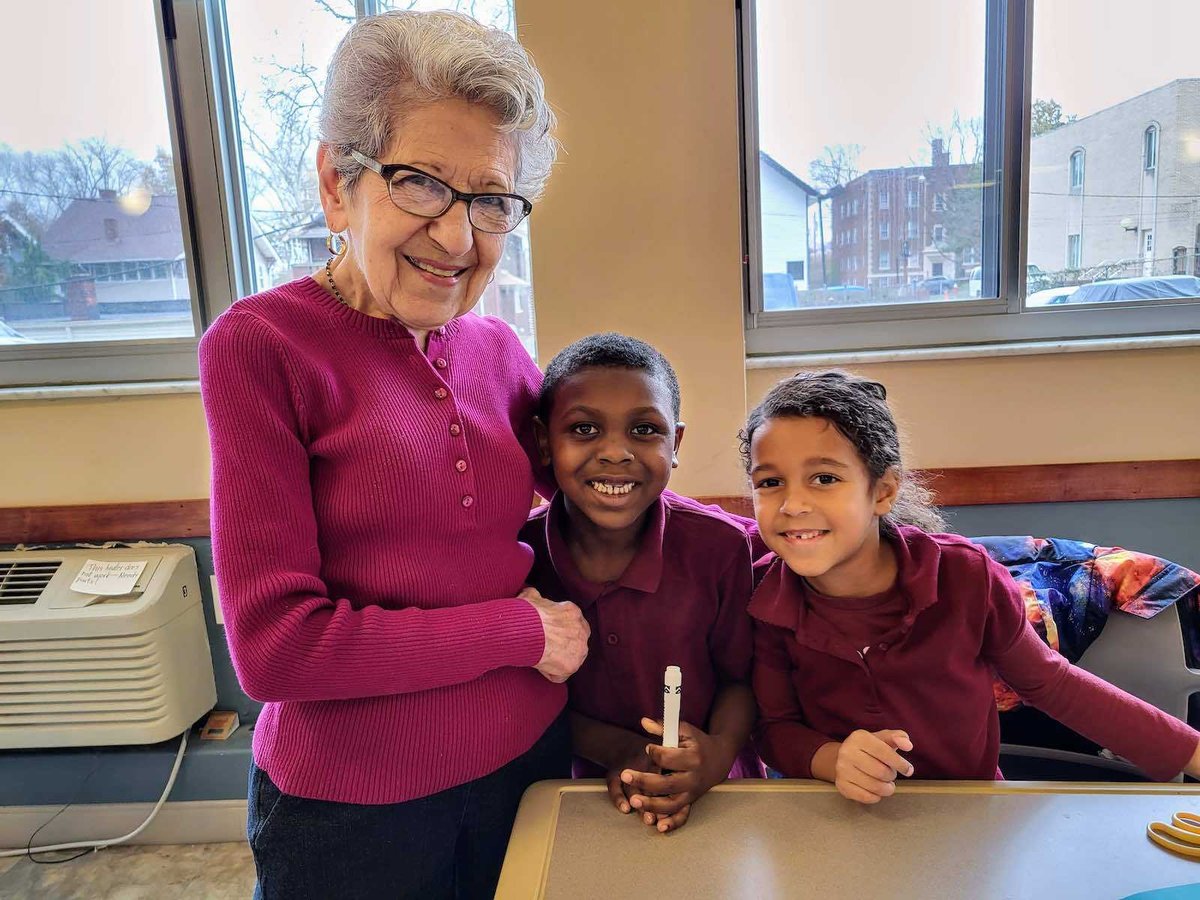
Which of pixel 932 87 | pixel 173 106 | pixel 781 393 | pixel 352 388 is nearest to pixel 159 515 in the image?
pixel 173 106

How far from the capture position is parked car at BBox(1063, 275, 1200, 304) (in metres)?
1.99

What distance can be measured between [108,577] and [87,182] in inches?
42.3

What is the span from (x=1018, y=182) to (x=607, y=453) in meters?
1.58

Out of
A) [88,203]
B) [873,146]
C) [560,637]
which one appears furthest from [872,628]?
[88,203]

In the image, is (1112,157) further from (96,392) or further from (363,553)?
(96,392)

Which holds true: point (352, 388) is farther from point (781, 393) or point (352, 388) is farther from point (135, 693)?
point (135, 693)

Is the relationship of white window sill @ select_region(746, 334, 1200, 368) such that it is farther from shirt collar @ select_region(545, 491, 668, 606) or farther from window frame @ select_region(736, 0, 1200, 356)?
shirt collar @ select_region(545, 491, 668, 606)

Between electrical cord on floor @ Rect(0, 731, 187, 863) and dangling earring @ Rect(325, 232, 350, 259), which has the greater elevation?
dangling earring @ Rect(325, 232, 350, 259)

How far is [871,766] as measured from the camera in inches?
33.1

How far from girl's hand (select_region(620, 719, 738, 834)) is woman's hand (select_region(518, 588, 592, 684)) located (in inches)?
4.5

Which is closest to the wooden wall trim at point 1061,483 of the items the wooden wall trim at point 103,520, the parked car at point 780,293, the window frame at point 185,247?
the parked car at point 780,293

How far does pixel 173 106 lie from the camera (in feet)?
6.51

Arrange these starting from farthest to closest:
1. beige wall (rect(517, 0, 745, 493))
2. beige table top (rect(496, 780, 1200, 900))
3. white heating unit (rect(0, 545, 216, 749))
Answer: white heating unit (rect(0, 545, 216, 749))
beige wall (rect(517, 0, 745, 493))
beige table top (rect(496, 780, 1200, 900))

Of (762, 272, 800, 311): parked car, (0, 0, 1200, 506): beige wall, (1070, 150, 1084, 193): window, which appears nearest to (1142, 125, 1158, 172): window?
(1070, 150, 1084, 193): window
